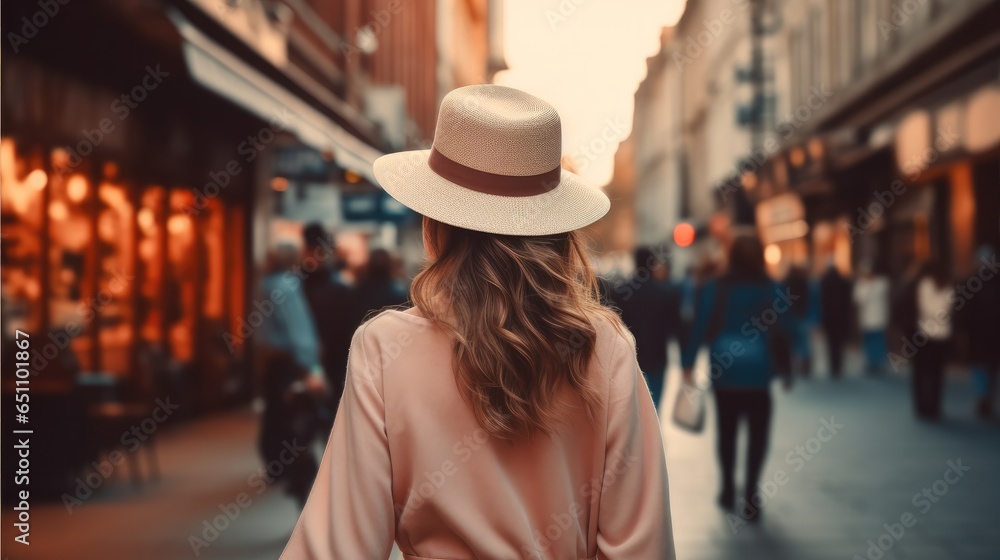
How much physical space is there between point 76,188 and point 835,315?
1245 centimetres

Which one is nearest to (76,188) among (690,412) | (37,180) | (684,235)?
(37,180)

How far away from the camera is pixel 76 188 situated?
8977 millimetres

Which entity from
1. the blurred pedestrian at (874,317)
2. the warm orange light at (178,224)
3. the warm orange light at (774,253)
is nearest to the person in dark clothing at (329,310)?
the warm orange light at (178,224)

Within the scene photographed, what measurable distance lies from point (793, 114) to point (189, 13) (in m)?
24.6

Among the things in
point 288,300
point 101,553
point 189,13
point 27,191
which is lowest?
point 101,553

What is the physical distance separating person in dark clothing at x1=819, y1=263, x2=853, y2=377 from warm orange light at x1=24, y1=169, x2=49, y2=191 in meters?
12.8

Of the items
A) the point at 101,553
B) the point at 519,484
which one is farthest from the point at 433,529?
the point at 101,553

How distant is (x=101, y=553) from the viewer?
5738mm

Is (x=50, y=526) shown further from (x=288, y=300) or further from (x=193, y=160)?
(x=193, y=160)

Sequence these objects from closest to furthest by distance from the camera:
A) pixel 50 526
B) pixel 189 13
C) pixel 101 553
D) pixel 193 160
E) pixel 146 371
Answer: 1. pixel 101 553
2. pixel 50 526
3. pixel 189 13
4. pixel 146 371
5. pixel 193 160

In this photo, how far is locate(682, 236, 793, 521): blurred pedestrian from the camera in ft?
22.6

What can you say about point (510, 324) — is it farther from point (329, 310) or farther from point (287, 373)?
point (329, 310)

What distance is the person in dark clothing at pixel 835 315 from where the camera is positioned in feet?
54.2

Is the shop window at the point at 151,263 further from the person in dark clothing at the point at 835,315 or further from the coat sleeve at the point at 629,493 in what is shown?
the person in dark clothing at the point at 835,315
